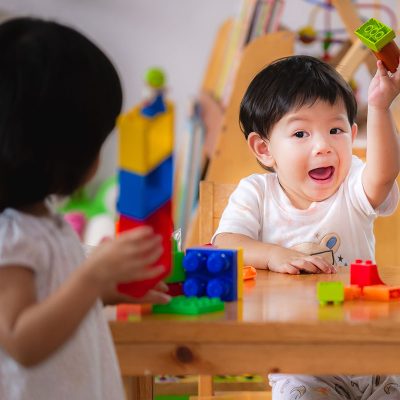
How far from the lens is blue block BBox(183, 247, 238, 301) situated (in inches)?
33.9

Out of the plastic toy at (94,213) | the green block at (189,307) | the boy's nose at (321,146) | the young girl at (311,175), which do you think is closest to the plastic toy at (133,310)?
the green block at (189,307)

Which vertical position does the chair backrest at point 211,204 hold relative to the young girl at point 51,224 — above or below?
above

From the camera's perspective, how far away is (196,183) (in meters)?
3.14

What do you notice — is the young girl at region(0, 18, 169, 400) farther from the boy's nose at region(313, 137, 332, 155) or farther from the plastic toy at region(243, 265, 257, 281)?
the boy's nose at region(313, 137, 332, 155)

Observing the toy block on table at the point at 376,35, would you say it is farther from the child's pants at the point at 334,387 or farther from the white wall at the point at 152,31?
the white wall at the point at 152,31

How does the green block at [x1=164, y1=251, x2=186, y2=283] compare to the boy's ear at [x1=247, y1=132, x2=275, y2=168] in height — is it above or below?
below

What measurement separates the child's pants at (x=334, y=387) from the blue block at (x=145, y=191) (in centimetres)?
52

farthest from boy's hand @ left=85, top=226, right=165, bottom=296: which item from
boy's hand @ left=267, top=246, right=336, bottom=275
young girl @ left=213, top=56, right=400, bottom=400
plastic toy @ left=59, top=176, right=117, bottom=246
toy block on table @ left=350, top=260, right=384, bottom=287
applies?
plastic toy @ left=59, top=176, right=117, bottom=246

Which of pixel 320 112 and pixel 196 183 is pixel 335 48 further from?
pixel 320 112

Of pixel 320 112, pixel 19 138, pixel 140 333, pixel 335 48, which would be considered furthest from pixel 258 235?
pixel 335 48

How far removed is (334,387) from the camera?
1.17 metres

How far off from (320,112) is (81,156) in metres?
0.73

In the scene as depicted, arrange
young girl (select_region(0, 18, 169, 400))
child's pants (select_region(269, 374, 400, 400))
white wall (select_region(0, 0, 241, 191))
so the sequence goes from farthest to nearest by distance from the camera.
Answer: white wall (select_region(0, 0, 241, 191)), child's pants (select_region(269, 374, 400, 400)), young girl (select_region(0, 18, 169, 400))

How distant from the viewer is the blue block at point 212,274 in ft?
2.83
